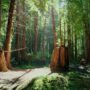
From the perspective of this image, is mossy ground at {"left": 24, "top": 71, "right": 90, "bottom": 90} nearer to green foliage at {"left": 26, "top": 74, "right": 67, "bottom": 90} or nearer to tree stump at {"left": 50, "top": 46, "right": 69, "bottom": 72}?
green foliage at {"left": 26, "top": 74, "right": 67, "bottom": 90}

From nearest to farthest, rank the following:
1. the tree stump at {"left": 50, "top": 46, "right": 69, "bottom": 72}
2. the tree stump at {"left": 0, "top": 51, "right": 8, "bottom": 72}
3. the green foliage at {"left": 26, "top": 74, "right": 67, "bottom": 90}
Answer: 1. the green foliage at {"left": 26, "top": 74, "right": 67, "bottom": 90}
2. the tree stump at {"left": 50, "top": 46, "right": 69, "bottom": 72}
3. the tree stump at {"left": 0, "top": 51, "right": 8, "bottom": 72}

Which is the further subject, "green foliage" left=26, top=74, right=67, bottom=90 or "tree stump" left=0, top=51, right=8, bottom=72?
"tree stump" left=0, top=51, right=8, bottom=72

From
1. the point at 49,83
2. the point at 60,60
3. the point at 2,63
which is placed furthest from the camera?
the point at 2,63

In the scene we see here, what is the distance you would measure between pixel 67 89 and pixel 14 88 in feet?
7.31

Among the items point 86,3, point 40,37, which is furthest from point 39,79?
point 40,37

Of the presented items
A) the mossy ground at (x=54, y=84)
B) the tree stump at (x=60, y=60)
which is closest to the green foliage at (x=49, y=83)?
the mossy ground at (x=54, y=84)

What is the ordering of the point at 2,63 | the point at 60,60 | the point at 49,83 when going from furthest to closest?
1. the point at 2,63
2. the point at 60,60
3. the point at 49,83

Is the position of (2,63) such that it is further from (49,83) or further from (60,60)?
(49,83)

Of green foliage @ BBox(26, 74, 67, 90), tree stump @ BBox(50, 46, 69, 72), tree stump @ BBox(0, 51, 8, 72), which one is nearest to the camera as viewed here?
green foliage @ BBox(26, 74, 67, 90)

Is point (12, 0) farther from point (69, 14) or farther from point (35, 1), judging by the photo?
point (69, 14)

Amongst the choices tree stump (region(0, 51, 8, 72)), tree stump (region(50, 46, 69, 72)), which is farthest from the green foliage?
tree stump (region(0, 51, 8, 72))

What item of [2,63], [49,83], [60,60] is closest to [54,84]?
[49,83]

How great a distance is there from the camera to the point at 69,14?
24750mm

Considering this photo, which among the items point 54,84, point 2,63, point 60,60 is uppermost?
point 60,60
